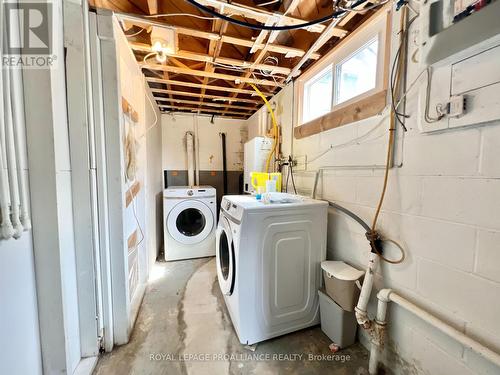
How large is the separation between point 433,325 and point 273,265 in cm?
85

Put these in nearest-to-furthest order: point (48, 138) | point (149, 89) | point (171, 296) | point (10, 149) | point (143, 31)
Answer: point (10, 149) → point (48, 138) → point (143, 31) → point (171, 296) → point (149, 89)

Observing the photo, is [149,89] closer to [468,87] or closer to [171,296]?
[171,296]

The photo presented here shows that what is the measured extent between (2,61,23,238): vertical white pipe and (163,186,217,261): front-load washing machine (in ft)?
6.07

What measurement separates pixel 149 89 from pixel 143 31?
3.16 feet

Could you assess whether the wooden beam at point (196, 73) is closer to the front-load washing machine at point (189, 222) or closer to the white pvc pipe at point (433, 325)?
the front-load washing machine at point (189, 222)

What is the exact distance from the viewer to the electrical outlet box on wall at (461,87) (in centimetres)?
79

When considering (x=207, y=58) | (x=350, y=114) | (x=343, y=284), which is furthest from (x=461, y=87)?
(x=207, y=58)

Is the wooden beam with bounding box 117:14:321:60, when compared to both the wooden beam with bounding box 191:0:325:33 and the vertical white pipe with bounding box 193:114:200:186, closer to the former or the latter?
the wooden beam with bounding box 191:0:325:33

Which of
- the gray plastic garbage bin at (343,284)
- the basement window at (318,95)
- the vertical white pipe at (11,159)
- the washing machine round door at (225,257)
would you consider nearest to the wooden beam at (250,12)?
the basement window at (318,95)

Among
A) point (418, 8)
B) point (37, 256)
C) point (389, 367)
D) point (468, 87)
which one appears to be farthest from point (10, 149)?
point (389, 367)

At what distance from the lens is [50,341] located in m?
1.03

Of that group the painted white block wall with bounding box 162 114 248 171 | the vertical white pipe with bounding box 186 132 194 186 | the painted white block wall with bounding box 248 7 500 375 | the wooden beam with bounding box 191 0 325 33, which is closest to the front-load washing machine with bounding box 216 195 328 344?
the painted white block wall with bounding box 248 7 500 375

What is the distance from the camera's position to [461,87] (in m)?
0.88

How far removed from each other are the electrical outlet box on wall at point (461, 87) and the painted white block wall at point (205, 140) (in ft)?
10.2
